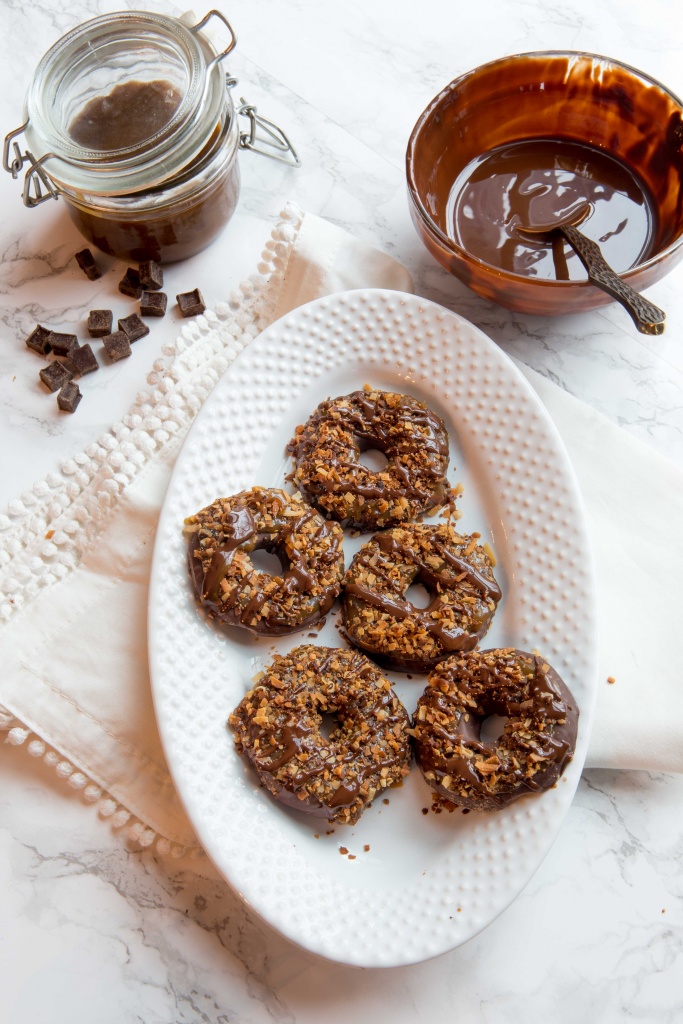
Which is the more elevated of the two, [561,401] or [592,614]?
[561,401]

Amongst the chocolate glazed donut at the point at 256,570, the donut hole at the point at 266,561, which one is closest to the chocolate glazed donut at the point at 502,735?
the chocolate glazed donut at the point at 256,570

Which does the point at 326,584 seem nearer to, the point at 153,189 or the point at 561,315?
the point at 561,315

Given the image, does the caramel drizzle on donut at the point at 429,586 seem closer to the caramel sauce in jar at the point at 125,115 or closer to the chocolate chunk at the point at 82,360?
the chocolate chunk at the point at 82,360

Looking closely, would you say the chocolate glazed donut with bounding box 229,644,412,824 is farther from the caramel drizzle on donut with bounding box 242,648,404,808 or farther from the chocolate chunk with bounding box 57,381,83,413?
the chocolate chunk with bounding box 57,381,83,413

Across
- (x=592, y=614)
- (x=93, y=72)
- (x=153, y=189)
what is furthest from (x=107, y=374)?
(x=592, y=614)

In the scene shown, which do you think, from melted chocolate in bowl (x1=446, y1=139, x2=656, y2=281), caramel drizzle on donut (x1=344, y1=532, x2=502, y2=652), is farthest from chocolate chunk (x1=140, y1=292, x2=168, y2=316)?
caramel drizzle on donut (x1=344, y1=532, x2=502, y2=652)

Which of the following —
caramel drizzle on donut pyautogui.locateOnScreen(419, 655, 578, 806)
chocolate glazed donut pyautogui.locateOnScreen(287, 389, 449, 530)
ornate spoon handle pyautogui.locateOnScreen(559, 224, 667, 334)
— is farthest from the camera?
chocolate glazed donut pyautogui.locateOnScreen(287, 389, 449, 530)

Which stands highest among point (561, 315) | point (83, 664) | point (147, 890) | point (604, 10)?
point (604, 10)
